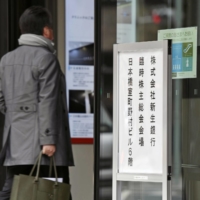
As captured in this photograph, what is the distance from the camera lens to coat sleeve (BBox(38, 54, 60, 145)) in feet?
15.1

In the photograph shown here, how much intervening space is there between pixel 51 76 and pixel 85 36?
1612mm

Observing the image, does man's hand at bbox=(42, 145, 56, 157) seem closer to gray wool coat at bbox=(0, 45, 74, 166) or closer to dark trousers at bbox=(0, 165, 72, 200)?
gray wool coat at bbox=(0, 45, 74, 166)

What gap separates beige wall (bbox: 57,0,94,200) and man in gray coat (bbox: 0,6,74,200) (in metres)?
1.30

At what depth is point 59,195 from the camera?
4.57 metres

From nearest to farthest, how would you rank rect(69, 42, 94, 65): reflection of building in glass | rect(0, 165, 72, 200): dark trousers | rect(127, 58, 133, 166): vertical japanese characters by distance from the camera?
rect(127, 58, 133, 166): vertical japanese characters, rect(0, 165, 72, 200): dark trousers, rect(69, 42, 94, 65): reflection of building in glass

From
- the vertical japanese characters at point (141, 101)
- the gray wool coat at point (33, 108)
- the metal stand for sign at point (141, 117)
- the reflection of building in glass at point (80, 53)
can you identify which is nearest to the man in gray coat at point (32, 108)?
the gray wool coat at point (33, 108)

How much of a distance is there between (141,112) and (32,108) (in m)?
1.01

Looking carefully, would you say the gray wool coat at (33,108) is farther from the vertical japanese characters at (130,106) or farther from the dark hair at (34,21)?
the vertical japanese characters at (130,106)

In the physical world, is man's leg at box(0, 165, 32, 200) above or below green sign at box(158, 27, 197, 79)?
below

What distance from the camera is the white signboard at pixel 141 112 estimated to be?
397 cm

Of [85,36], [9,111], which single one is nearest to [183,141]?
[9,111]

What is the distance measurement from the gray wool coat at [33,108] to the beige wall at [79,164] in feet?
4.49

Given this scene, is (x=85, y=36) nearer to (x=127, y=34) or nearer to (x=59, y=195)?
(x=127, y=34)

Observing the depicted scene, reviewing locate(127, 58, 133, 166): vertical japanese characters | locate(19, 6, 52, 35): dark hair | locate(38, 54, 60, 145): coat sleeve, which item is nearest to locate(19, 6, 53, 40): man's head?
locate(19, 6, 52, 35): dark hair
